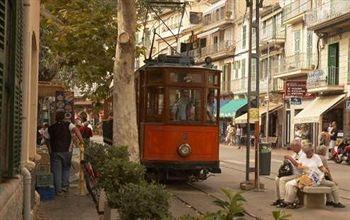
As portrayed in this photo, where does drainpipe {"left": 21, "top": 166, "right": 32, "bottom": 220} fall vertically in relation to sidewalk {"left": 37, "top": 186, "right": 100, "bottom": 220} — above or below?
above

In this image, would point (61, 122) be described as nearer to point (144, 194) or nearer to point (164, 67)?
point (164, 67)

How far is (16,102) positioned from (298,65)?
37.2m

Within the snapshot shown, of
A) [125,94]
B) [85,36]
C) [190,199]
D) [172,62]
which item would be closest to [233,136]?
[85,36]

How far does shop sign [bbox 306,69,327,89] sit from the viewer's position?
3729cm

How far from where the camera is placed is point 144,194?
257 inches

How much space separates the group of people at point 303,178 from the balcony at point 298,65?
29004mm

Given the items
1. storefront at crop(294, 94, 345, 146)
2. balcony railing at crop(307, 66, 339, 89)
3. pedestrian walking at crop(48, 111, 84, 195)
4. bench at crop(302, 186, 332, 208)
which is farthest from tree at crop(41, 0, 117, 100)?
balcony railing at crop(307, 66, 339, 89)

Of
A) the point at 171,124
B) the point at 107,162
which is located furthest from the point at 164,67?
the point at 107,162

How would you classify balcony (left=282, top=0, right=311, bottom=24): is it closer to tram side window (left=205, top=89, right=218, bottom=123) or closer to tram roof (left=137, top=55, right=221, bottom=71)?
tram roof (left=137, top=55, right=221, bottom=71)

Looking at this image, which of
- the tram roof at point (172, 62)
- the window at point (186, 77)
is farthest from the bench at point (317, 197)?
the tram roof at point (172, 62)

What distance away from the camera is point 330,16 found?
120ft

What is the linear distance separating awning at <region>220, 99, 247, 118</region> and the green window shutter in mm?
45176

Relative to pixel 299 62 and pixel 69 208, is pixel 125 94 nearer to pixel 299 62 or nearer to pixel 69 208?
pixel 69 208

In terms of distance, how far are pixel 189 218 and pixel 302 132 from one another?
34819mm
